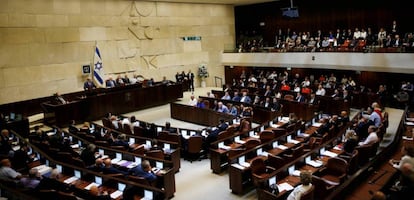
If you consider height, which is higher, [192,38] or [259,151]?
[192,38]

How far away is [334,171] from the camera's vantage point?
23.9ft

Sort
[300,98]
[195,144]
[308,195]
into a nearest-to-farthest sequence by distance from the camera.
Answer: [308,195]
[195,144]
[300,98]

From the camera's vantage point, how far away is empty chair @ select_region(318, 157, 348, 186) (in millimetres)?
6980

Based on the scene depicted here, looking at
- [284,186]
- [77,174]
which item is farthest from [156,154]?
[284,186]

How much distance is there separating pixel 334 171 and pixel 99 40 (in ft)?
47.4

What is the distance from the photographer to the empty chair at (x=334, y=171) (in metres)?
6.98

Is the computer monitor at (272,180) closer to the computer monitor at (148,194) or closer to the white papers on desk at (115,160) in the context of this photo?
the computer monitor at (148,194)

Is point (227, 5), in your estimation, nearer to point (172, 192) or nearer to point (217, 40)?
point (217, 40)

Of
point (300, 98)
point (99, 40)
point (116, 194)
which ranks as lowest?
point (116, 194)

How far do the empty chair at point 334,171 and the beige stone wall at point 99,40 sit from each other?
1348 centimetres

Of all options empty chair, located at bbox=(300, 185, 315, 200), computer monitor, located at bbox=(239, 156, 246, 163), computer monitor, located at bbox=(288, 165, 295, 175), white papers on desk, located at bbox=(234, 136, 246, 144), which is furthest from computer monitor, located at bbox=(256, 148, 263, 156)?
empty chair, located at bbox=(300, 185, 315, 200)

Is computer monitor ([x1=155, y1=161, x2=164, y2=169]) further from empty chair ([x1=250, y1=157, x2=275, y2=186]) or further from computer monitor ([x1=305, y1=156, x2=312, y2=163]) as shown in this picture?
computer monitor ([x1=305, y1=156, x2=312, y2=163])

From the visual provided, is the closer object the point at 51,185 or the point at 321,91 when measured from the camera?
the point at 51,185

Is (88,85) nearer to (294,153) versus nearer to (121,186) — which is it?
(121,186)
